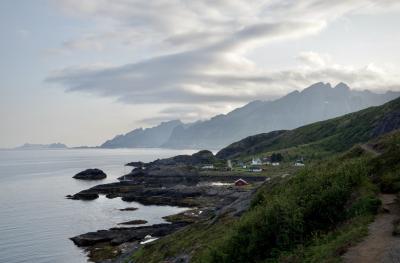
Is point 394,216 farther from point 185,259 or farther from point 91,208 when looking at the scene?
point 91,208

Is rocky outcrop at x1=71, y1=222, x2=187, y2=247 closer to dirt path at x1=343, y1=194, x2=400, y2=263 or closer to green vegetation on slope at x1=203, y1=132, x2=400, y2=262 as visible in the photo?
green vegetation on slope at x1=203, y1=132, x2=400, y2=262

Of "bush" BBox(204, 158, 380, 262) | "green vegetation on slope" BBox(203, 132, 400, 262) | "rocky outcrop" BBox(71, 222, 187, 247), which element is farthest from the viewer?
"rocky outcrop" BBox(71, 222, 187, 247)

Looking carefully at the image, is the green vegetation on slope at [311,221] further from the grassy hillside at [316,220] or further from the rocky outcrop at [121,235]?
the rocky outcrop at [121,235]

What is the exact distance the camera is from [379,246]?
2134cm

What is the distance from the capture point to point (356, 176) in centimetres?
3153

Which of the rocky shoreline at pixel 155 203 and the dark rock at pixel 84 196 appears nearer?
the rocky shoreline at pixel 155 203

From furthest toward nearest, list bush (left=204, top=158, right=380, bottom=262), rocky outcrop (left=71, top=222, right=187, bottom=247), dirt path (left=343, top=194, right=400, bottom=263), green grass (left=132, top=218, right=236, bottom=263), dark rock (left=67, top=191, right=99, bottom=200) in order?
dark rock (left=67, top=191, right=99, bottom=200) → rocky outcrop (left=71, top=222, right=187, bottom=247) → green grass (left=132, top=218, right=236, bottom=263) → bush (left=204, top=158, right=380, bottom=262) → dirt path (left=343, top=194, right=400, bottom=263)

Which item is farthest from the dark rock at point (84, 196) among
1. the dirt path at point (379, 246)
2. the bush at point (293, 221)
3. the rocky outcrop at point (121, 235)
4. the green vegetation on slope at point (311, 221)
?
the dirt path at point (379, 246)

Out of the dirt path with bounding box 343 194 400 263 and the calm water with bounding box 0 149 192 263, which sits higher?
the dirt path with bounding box 343 194 400 263

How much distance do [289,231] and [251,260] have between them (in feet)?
11.1

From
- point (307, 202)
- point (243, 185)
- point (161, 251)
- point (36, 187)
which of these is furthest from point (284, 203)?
point (36, 187)

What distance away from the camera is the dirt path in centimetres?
2003

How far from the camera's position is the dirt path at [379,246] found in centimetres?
2003

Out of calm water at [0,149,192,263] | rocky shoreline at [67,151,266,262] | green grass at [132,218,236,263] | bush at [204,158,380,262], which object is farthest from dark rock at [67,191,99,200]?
bush at [204,158,380,262]
